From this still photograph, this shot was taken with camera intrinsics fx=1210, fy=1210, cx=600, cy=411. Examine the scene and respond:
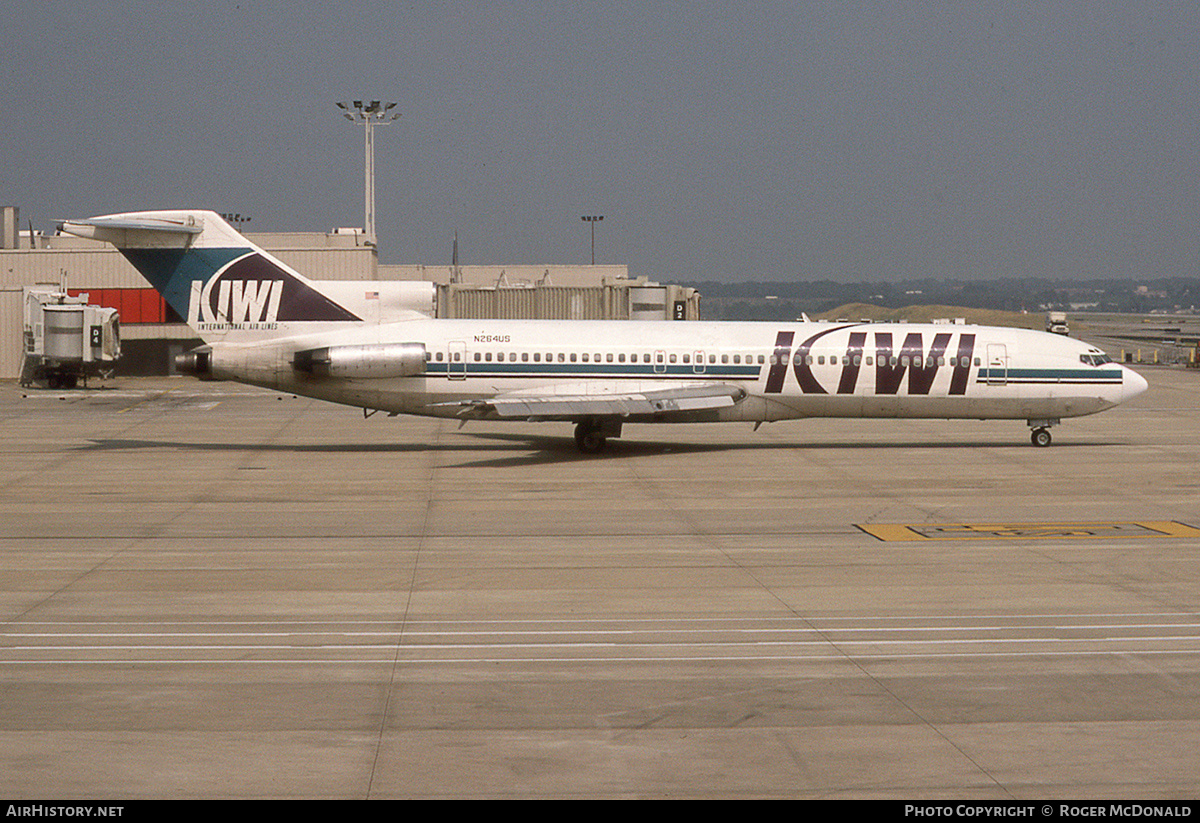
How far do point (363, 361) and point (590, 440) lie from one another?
21.2ft

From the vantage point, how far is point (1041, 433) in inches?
1369

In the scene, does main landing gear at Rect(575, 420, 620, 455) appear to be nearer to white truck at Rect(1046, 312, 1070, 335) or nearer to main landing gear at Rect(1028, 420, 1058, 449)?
main landing gear at Rect(1028, 420, 1058, 449)

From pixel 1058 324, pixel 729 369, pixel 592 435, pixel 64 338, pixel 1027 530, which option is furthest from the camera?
pixel 1058 324

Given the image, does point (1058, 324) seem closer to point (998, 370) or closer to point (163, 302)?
point (998, 370)

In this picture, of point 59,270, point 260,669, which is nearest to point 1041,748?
point 260,669

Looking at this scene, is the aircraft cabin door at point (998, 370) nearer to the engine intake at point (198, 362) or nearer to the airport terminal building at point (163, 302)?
the engine intake at point (198, 362)

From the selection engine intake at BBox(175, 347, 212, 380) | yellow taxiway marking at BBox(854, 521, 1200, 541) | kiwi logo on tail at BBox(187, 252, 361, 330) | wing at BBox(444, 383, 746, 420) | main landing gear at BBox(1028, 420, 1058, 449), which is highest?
kiwi logo on tail at BBox(187, 252, 361, 330)

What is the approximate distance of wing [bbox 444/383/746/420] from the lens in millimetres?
30469

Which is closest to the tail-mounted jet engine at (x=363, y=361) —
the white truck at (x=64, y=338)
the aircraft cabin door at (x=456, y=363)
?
the aircraft cabin door at (x=456, y=363)

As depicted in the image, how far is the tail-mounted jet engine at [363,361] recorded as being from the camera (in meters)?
32.5

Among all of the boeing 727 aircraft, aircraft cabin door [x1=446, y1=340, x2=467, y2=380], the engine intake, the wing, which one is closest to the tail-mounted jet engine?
the boeing 727 aircraft

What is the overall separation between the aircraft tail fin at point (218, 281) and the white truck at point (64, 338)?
24367 mm

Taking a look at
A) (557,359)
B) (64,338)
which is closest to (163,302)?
(64,338)

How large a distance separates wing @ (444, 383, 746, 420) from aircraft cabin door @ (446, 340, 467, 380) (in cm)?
91
